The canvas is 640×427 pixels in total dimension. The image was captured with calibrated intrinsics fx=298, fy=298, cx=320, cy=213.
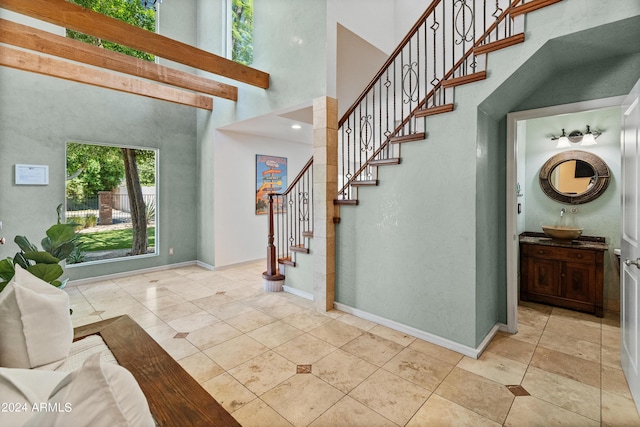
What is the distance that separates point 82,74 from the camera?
4012 millimetres

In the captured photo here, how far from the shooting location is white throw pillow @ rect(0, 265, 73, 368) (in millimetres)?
1189

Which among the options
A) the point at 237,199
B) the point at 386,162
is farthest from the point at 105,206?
the point at 386,162

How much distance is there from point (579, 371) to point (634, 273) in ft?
2.90

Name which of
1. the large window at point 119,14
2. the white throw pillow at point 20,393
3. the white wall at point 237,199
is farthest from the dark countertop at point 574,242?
the large window at point 119,14

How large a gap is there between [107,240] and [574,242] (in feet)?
22.4

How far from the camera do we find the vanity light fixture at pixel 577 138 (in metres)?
3.71

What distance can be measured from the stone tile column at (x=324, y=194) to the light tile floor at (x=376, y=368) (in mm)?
353

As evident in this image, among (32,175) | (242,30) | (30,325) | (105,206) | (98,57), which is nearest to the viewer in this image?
(30,325)

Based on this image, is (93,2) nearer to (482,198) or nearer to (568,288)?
(482,198)

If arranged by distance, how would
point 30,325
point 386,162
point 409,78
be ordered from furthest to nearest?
point 409,78 → point 386,162 → point 30,325

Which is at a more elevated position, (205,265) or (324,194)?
(324,194)

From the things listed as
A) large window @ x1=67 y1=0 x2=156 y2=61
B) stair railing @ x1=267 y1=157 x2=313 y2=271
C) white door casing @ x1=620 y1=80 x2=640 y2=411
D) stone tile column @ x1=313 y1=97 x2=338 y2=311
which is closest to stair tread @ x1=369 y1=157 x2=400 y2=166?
stone tile column @ x1=313 y1=97 x2=338 y2=311

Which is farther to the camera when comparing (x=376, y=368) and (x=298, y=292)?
(x=298, y=292)

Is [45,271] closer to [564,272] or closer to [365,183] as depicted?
[365,183]
